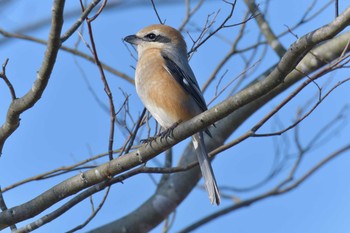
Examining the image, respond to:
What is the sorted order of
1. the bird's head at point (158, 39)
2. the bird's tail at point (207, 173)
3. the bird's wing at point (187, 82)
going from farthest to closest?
the bird's head at point (158, 39)
the bird's wing at point (187, 82)
the bird's tail at point (207, 173)

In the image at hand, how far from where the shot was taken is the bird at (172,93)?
192 inches

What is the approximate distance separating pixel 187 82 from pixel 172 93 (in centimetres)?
18

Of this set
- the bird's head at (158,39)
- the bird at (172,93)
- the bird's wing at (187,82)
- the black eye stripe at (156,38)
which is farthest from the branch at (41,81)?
the black eye stripe at (156,38)

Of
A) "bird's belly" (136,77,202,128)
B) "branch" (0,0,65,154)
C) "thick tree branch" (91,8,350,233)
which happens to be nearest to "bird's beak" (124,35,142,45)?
"bird's belly" (136,77,202,128)

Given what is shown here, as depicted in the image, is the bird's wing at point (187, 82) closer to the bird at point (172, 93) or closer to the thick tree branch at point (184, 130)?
the bird at point (172, 93)

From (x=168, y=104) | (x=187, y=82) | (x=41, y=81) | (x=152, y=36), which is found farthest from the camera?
(x=152, y=36)

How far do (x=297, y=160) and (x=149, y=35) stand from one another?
246 cm

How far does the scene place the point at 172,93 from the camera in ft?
16.2

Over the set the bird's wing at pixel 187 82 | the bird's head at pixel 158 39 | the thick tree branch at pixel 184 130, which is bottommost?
the thick tree branch at pixel 184 130

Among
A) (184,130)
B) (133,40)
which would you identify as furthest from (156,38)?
(184,130)

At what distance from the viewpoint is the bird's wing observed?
498cm

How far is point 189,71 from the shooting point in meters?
5.21

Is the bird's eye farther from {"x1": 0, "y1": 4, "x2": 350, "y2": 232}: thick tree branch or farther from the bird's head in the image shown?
{"x1": 0, "y1": 4, "x2": 350, "y2": 232}: thick tree branch

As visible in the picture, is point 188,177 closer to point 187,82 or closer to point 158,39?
point 187,82
